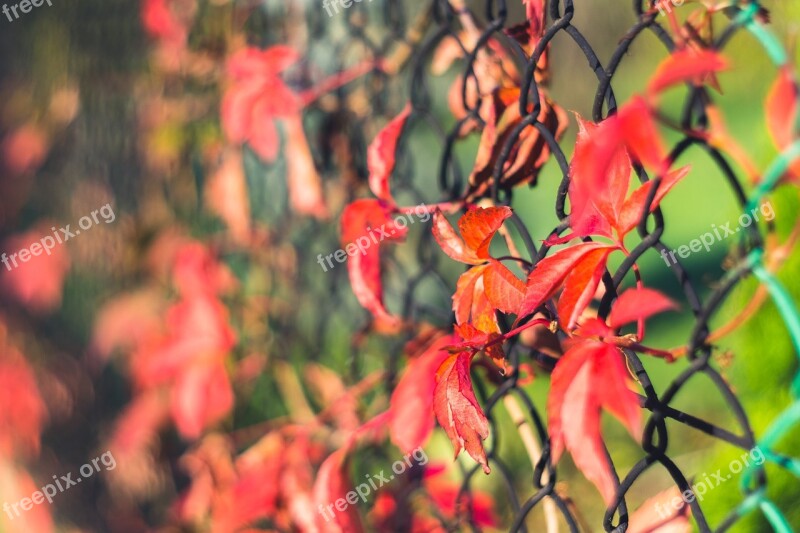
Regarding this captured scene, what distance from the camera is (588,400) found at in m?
0.44

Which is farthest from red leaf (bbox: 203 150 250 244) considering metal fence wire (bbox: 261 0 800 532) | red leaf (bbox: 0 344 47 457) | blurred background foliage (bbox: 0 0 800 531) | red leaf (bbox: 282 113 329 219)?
red leaf (bbox: 0 344 47 457)

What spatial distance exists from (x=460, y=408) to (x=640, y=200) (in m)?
0.18

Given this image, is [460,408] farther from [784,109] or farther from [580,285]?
[784,109]

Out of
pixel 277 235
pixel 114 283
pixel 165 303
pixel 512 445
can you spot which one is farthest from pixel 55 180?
pixel 512 445

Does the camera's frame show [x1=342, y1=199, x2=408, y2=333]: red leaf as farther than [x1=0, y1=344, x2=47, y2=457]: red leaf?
No

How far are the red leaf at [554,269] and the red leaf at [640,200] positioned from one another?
A: 0.02 metres

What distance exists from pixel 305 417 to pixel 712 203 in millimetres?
1717

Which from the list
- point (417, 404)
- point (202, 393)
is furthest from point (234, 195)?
point (417, 404)

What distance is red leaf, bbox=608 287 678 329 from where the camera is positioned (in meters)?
0.43

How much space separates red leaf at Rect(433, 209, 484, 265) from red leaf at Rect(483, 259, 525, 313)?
14 mm

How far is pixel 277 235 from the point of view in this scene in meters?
1.32

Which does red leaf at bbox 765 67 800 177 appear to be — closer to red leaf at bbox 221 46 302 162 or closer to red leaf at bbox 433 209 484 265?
red leaf at bbox 433 209 484 265

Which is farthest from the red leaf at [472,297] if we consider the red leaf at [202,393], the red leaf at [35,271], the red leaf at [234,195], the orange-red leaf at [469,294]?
the red leaf at [35,271]

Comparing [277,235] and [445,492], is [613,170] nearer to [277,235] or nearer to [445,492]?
[445,492]
